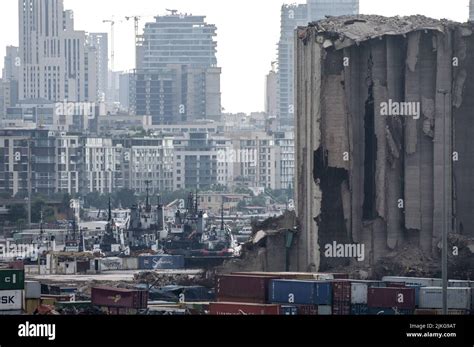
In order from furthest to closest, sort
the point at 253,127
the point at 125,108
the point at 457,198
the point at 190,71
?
the point at 125,108 < the point at 253,127 < the point at 190,71 < the point at 457,198

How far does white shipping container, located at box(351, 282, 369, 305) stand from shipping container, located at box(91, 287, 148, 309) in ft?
6.34

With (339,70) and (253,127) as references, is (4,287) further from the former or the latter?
(253,127)

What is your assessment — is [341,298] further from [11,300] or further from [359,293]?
[11,300]

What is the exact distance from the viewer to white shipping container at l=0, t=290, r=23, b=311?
9.55 metres

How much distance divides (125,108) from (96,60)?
26.5m

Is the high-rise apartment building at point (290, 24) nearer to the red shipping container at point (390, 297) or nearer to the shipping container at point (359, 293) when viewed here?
the shipping container at point (359, 293)

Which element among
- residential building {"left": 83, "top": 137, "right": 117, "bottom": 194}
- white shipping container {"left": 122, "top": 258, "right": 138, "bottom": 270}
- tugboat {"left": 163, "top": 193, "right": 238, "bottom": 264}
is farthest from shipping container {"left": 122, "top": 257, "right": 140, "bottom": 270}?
residential building {"left": 83, "top": 137, "right": 117, "bottom": 194}

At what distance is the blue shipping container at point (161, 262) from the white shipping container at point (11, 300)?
2481cm

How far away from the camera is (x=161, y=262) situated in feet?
122

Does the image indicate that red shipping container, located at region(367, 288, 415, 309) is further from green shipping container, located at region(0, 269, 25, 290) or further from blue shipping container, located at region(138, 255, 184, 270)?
blue shipping container, located at region(138, 255, 184, 270)

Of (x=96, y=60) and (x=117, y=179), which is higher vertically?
(x=96, y=60)

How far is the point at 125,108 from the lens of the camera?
112 metres

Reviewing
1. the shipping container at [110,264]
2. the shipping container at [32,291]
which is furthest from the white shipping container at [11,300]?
the shipping container at [110,264]
